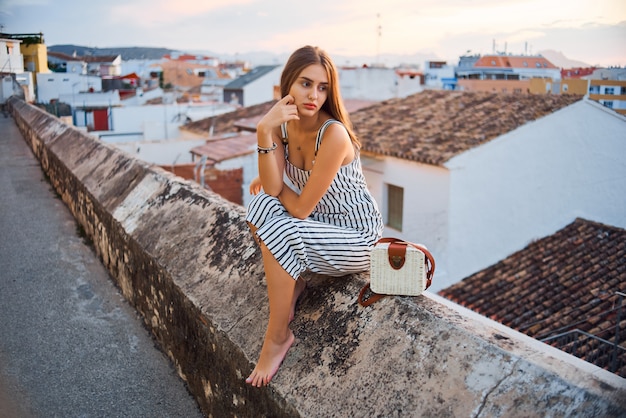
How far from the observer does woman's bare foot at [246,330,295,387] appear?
1.91 m

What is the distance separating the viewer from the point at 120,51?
196 ft

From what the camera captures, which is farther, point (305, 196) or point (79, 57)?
point (79, 57)

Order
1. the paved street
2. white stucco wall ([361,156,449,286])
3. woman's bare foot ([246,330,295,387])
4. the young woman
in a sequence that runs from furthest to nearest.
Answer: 1. white stucco wall ([361,156,449,286])
2. the paved street
3. the young woman
4. woman's bare foot ([246,330,295,387])

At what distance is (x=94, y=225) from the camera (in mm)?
4359

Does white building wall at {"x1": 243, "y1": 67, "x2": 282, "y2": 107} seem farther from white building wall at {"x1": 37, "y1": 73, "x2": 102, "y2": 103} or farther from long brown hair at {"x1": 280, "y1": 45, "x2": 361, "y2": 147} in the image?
long brown hair at {"x1": 280, "y1": 45, "x2": 361, "y2": 147}

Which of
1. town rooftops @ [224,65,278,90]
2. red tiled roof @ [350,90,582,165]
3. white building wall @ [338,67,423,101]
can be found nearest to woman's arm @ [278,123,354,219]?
red tiled roof @ [350,90,582,165]

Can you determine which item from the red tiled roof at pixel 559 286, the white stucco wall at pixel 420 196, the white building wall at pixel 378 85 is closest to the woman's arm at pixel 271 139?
the red tiled roof at pixel 559 286

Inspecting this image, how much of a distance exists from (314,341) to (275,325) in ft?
0.45

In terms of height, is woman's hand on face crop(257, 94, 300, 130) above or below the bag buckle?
above

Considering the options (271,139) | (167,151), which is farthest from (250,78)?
(271,139)

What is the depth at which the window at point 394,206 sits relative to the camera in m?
13.7

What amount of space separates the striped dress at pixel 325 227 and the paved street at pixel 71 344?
Result: 874mm

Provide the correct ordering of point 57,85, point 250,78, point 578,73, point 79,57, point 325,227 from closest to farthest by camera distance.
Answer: point 325,227 < point 578,73 < point 57,85 < point 250,78 < point 79,57

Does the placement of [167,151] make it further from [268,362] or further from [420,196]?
[268,362]
